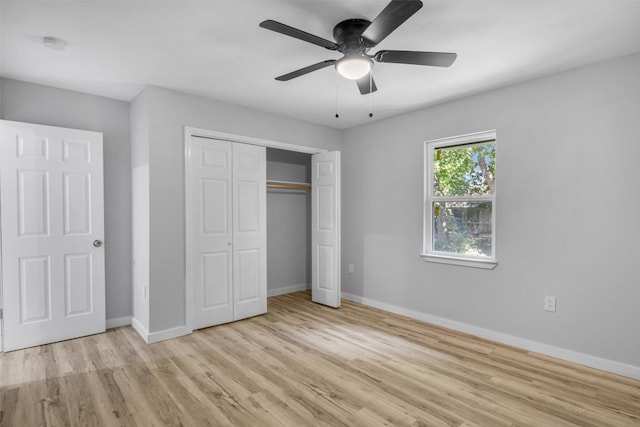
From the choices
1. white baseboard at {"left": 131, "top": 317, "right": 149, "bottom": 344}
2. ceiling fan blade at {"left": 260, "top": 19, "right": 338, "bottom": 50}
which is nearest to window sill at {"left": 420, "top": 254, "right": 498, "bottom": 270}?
ceiling fan blade at {"left": 260, "top": 19, "right": 338, "bottom": 50}

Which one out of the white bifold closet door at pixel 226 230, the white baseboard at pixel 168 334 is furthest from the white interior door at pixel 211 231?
the white baseboard at pixel 168 334

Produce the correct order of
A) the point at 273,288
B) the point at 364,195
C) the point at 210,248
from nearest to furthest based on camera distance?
1. the point at 210,248
2. the point at 364,195
3. the point at 273,288

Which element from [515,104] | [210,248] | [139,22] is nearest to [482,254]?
[515,104]

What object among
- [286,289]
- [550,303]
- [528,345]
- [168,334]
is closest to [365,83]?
[550,303]

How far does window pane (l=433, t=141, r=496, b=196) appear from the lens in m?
3.44

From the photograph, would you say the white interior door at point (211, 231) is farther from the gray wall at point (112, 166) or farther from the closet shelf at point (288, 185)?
the closet shelf at point (288, 185)

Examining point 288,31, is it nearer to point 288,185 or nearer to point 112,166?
point 112,166

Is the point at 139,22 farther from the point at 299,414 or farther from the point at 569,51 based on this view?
the point at 569,51

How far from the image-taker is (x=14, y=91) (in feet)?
10.1

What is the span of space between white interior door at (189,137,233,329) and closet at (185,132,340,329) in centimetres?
1

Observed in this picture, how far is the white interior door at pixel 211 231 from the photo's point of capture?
3.55 meters

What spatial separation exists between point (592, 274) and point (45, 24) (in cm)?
450

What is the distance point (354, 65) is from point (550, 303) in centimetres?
269

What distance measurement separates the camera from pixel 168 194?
3.31m
